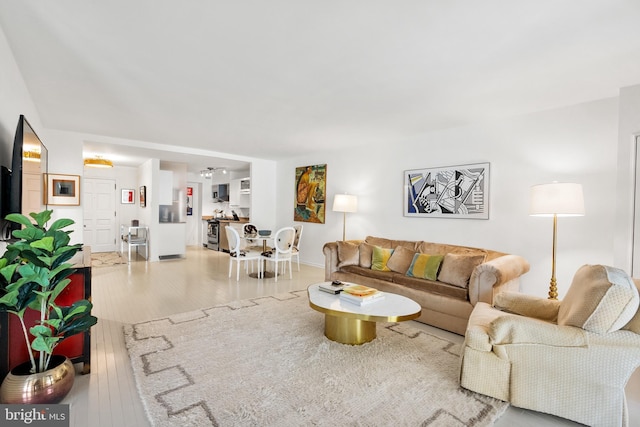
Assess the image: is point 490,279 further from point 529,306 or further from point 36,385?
point 36,385

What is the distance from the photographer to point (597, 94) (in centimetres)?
313

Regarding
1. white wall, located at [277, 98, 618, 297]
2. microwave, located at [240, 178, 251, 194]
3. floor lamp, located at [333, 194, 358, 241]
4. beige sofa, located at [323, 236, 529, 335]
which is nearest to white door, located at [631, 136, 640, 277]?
white wall, located at [277, 98, 618, 297]

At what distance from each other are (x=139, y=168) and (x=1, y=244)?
22.2ft

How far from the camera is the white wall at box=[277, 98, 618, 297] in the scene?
3248 millimetres

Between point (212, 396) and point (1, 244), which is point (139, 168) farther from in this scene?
point (212, 396)

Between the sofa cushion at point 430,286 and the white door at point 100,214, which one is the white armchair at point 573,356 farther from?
the white door at point 100,214

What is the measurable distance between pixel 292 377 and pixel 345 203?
3604mm

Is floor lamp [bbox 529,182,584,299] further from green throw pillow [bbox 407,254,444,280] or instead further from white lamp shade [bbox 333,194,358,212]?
white lamp shade [bbox 333,194,358,212]

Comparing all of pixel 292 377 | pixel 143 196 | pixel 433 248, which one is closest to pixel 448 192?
pixel 433 248

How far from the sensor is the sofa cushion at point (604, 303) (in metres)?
1.77

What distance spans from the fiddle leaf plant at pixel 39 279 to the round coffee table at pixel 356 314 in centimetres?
172

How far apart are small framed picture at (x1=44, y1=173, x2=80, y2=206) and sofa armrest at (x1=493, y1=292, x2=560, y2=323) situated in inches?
243

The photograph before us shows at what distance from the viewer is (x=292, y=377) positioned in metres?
2.26

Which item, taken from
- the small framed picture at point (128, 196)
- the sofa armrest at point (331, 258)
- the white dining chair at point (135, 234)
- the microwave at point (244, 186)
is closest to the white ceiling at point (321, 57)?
the sofa armrest at point (331, 258)
